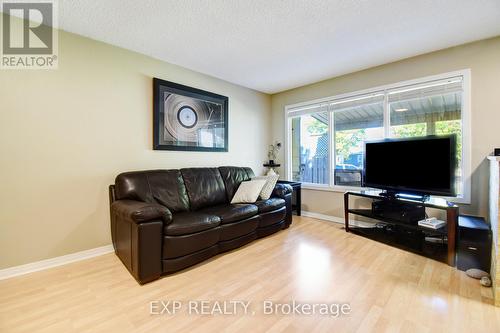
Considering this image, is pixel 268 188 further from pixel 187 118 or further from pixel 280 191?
pixel 187 118

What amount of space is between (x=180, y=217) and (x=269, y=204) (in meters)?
1.23

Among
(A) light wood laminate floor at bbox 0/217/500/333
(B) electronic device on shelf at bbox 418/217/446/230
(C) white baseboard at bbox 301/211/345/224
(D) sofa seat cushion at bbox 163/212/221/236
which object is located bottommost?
(A) light wood laminate floor at bbox 0/217/500/333

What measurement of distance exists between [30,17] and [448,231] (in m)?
4.59

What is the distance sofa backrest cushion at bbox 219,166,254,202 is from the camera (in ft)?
10.9

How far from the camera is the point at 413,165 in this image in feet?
8.77

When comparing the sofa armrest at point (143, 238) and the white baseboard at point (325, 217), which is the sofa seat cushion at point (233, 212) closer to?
the sofa armrest at point (143, 238)

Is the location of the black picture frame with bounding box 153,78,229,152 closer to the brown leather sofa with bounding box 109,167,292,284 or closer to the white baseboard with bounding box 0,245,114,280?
the brown leather sofa with bounding box 109,167,292,284

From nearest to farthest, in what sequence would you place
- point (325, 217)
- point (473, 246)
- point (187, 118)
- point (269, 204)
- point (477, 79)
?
point (473, 246) → point (477, 79) → point (269, 204) → point (187, 118) → point (325, 217)

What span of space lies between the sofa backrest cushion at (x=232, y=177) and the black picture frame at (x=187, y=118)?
43 cm

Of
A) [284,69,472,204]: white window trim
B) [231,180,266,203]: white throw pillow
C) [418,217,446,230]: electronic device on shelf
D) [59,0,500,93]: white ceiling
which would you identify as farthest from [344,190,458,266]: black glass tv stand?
[59,0,500,93]: white ceiling

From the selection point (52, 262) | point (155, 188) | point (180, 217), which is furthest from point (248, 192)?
point (52, 262)

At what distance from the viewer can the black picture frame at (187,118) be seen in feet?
9.75

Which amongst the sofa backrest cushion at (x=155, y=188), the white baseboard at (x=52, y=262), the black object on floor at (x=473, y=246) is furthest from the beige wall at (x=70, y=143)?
the black object on floor at (x=473, y=246)

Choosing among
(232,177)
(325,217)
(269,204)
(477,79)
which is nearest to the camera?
(477,79)
